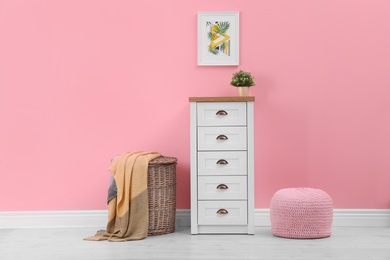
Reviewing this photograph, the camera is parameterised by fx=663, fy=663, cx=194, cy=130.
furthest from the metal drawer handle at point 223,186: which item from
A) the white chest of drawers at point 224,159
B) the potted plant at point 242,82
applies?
the potted plant at point 242,82

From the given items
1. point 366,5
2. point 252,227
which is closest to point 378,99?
point 366,5

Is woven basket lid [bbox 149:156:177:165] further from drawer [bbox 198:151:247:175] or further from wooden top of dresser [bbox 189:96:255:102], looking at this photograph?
wooden top of dresser [bbox 189:96:255:102]

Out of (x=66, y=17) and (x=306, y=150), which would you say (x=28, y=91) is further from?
(x=306, y=150)

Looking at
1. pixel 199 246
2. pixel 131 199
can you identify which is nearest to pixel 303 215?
pixel 199 246

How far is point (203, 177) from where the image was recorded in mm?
3914

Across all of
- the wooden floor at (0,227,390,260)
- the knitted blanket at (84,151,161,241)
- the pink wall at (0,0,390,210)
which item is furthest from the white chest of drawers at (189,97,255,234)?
the pink wall at (0,0,390,210)

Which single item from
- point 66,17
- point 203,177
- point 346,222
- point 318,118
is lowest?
point 346,222

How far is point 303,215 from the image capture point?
376 centimetres

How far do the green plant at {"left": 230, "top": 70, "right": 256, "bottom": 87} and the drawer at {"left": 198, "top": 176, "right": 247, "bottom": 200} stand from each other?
1.93 ft

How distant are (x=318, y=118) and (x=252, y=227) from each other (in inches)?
34.4

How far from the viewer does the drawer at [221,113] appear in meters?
3.89

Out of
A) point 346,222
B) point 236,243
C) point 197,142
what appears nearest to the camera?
point 236,243

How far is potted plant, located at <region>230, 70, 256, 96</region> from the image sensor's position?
160 inches

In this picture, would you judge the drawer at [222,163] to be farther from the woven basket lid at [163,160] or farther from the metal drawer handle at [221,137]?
the woven basket lid at [163,160]
